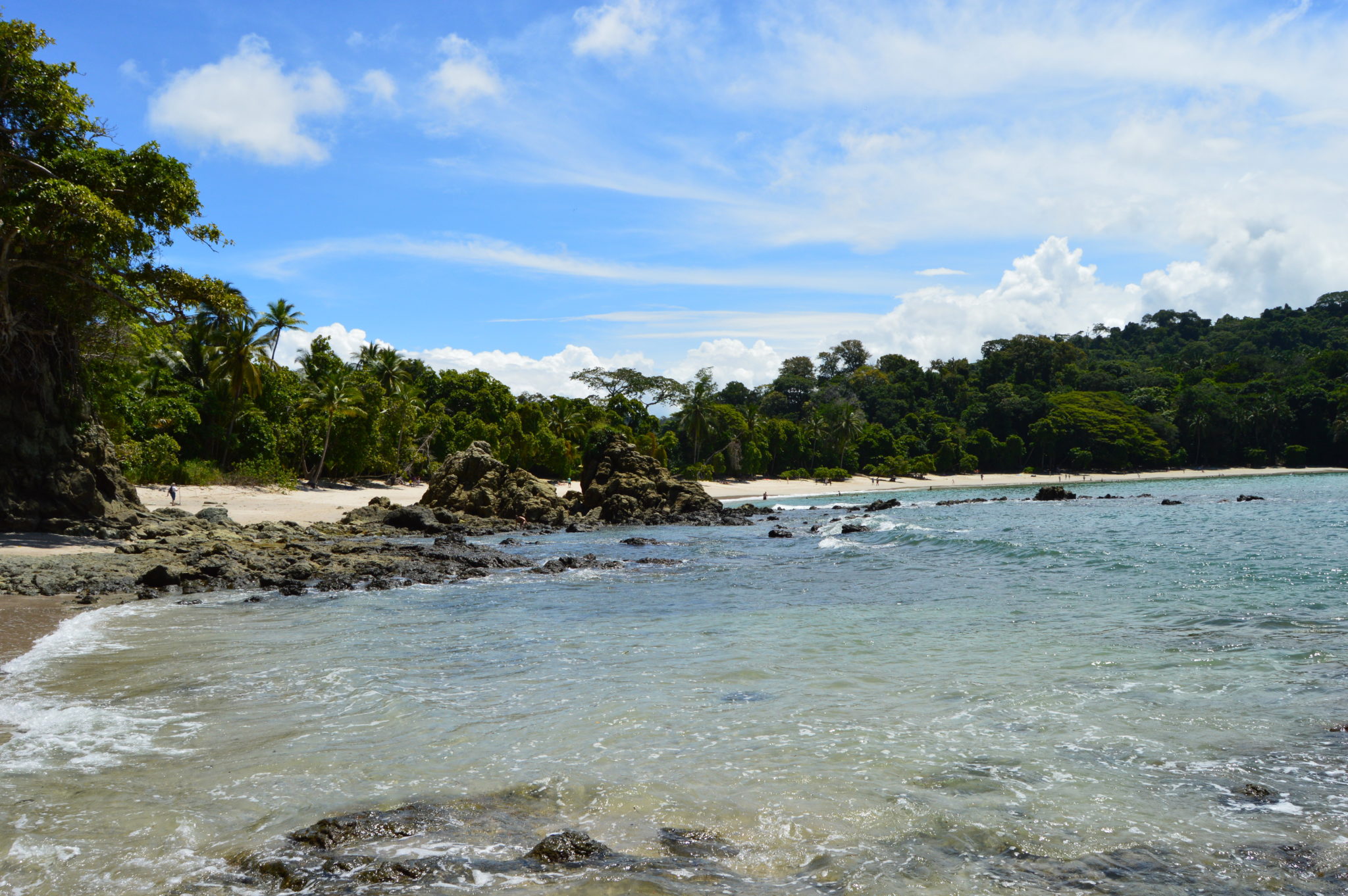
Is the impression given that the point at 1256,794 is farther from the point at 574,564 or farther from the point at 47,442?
the point at 47,442

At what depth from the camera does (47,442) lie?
18141mm

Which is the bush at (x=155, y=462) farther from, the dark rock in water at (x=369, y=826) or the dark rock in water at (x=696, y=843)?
the dark rock in water at (x=696, y=843)

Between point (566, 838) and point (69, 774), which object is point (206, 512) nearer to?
point (69, 774)

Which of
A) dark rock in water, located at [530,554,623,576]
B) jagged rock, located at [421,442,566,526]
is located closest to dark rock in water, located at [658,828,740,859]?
dark rock in water, located at [530,554,623,576]

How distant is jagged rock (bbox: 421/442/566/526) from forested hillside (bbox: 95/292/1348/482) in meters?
10.2

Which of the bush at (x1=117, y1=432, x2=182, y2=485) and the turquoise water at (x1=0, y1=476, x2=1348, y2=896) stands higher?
the bush at (x1=117, y1=432, x2=182, y2=485)

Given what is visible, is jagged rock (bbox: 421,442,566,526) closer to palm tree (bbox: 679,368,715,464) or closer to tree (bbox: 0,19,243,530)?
tree (bbox: 0,19,243,530)

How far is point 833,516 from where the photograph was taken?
4206 cm

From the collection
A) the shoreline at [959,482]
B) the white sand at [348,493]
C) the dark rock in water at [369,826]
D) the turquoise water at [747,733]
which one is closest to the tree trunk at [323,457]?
the white sand at [348,493]

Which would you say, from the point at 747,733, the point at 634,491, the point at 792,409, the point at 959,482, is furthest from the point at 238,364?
the point at 792,409

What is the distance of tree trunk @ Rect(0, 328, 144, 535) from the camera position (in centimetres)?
1773

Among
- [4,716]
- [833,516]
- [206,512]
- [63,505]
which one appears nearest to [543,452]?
[833,516]

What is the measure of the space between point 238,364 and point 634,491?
20.0m

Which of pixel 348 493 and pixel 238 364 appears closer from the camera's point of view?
pixel 238 364
